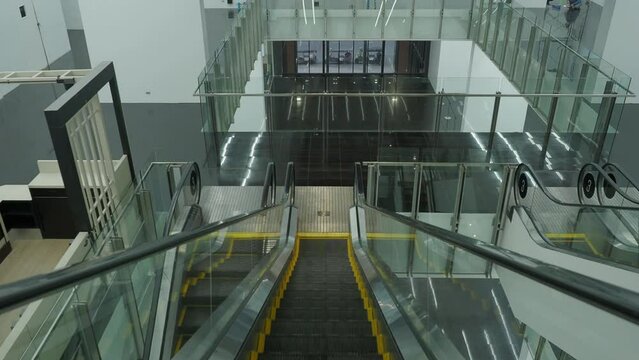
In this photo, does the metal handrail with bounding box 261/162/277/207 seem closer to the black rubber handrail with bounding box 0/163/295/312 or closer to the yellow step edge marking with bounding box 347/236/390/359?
the yellow step edge marking with bounding box 347/236/390/359

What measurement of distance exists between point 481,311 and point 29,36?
13861 millimetres

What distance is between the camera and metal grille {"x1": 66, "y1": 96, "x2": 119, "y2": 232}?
4.57 m

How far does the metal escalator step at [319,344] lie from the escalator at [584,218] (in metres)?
2.30

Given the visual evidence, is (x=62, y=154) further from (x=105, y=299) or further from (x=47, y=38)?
(x=47, y=38)

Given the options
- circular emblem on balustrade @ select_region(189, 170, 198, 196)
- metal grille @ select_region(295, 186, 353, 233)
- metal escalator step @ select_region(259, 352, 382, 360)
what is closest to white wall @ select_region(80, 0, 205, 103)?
metal grille @ select_region(295, 186, 353, 233)

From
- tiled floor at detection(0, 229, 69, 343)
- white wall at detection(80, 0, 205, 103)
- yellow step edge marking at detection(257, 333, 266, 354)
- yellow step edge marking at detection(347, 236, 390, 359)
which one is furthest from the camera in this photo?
white wall at detection(80, 0, 205, 103)

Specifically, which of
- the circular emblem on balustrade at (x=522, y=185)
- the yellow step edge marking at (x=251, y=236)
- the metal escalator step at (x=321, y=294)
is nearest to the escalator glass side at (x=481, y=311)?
the metal escalator step at (x=321, y=294)

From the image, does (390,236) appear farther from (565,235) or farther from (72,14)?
(72,14)

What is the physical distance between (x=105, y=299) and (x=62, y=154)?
7.52 ft

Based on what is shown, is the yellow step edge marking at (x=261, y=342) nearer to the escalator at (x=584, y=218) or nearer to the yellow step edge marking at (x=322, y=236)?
the escalator at (x=584, y=218)

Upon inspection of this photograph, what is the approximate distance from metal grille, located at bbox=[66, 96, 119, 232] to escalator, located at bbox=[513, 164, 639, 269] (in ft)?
15.0

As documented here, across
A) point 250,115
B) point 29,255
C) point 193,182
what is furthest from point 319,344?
point 250,115

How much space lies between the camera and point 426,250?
4.37 m

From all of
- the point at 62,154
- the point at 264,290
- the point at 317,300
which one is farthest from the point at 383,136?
the point at 62,154
